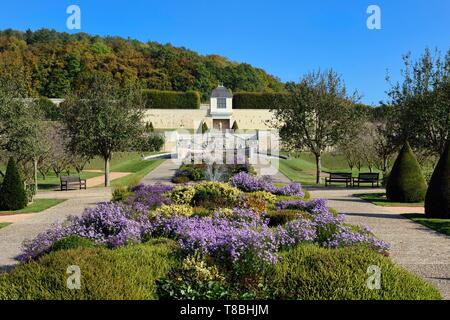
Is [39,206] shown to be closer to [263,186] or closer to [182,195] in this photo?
[182,195]

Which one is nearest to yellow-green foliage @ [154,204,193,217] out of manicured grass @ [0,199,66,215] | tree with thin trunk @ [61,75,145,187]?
manicured grass @ [0,199,66,215]

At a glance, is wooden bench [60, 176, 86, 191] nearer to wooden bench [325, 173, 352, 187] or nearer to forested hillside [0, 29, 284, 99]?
wooden bench [325, 173, 352, 187]

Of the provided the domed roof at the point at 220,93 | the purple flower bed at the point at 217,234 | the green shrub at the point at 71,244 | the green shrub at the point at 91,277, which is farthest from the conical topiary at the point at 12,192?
the domed roof at the point at 220,93

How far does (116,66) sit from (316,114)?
6910 cm

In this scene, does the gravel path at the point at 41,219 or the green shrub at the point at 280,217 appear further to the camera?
the green shrub at the point at 280,217

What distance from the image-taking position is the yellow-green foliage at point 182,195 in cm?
1536

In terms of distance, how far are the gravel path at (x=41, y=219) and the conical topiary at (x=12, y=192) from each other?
137cm

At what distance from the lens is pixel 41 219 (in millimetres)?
16734

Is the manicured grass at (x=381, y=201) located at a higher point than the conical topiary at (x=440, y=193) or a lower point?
lower

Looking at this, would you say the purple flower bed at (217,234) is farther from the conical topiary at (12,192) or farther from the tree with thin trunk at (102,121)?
the tree with thin trunk at (102,121)

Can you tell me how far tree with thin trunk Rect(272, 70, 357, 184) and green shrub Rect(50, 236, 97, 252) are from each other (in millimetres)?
21709

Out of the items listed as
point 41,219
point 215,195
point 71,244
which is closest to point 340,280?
point 71,244

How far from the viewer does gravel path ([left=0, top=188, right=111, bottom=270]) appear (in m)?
11.9
